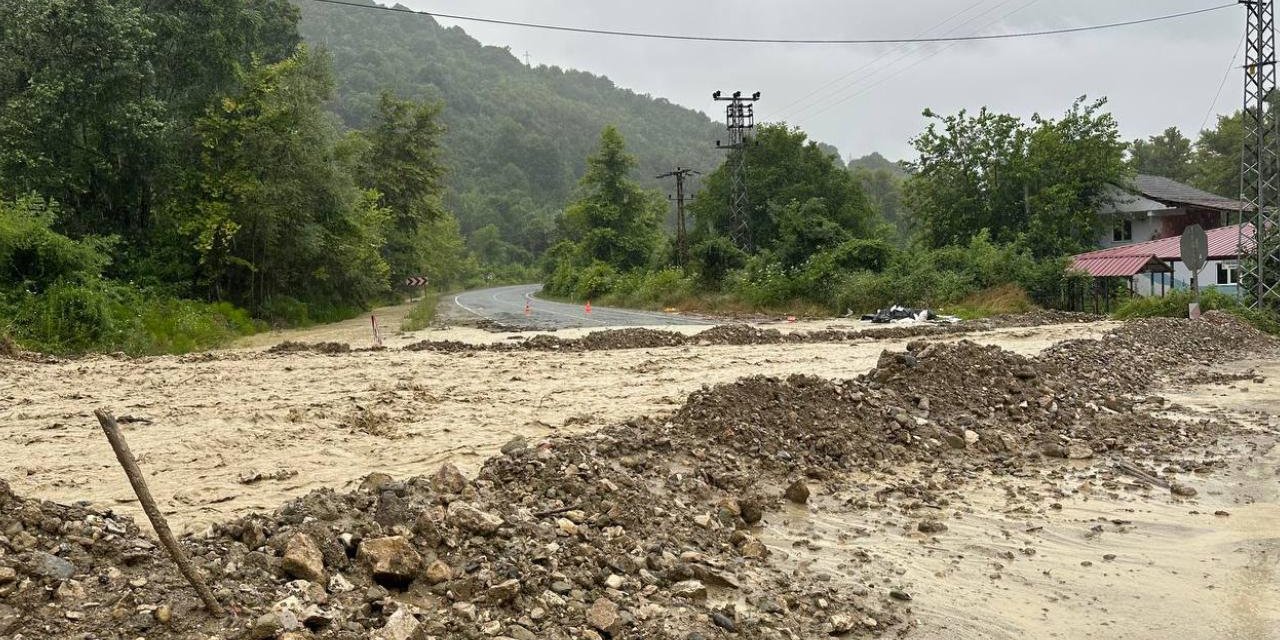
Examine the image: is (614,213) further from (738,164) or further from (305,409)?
(305,409)

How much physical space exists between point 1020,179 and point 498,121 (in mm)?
107062

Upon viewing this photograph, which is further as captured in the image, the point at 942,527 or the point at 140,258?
the point at 140,258

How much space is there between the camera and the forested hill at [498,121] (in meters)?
112

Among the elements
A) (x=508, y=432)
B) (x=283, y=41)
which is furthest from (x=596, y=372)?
(x=283, y=41)

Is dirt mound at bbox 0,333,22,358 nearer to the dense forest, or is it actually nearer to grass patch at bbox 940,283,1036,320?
the dense forest

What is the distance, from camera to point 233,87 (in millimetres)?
25422

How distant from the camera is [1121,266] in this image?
27.0 metres

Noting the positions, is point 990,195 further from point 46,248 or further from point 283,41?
point 46,248

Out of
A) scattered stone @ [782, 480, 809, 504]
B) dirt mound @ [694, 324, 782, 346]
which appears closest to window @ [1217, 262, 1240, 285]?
dirt mound @ [694, 324, 782, 346]

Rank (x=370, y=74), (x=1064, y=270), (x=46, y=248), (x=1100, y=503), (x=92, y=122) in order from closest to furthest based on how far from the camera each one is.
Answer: (x=1100, y=503) < (x=46, y=248) < (x=92, y=122) < (x=1064, y=270) < (x=370, y=74)

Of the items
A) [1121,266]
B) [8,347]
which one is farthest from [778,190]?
[8,347]

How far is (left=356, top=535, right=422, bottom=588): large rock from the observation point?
414cm

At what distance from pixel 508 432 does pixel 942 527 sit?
4.31 meters

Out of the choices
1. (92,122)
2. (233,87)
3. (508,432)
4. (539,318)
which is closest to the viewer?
(508,432)
